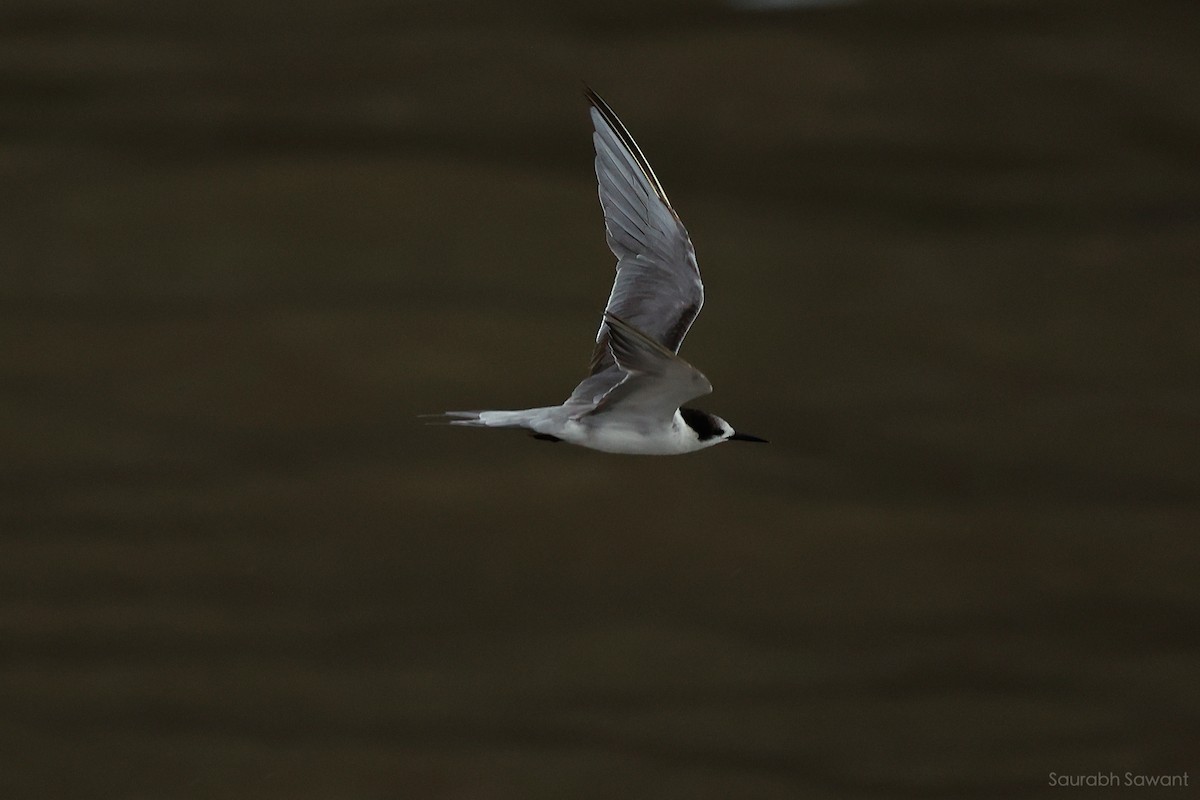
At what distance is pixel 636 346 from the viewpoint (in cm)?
175

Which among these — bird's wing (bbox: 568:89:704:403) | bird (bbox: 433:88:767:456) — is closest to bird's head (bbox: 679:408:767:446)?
bird (bbox: 433:88:767:456)

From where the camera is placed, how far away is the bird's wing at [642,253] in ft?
7.25

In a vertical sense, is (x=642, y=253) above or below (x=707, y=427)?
above

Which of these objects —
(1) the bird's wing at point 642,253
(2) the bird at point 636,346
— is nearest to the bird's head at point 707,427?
(2) the bird at point 636,346

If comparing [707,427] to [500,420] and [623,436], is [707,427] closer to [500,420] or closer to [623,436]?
[623,436]

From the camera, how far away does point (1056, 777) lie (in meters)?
3.20

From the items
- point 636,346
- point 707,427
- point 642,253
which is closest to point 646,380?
point 636,346

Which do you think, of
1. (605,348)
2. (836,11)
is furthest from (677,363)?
(836,11)

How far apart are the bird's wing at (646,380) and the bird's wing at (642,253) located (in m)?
0.25

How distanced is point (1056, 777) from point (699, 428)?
1.63 metres

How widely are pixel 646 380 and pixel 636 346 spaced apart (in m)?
0.10

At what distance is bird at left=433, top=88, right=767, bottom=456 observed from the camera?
185cm

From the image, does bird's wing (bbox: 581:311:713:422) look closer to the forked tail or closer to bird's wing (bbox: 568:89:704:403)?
the forked tail

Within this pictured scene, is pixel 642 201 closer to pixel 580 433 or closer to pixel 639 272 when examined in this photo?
pixel 639 272
